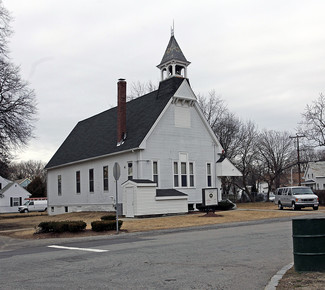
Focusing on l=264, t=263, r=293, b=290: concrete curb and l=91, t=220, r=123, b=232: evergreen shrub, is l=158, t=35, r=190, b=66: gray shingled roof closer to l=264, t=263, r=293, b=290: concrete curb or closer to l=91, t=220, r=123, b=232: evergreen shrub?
l=91, t=220, r=123, b=232: evergreen shrub

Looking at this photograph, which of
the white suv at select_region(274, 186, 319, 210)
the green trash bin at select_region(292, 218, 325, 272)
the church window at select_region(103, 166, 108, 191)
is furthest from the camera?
the church window at select_region(103, 166, 108, 191)

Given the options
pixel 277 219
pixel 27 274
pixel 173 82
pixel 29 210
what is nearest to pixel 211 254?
pixel 27 274

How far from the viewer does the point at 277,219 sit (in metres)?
24.5

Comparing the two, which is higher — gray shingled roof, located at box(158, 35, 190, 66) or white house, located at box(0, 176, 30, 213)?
gray shingled roof, located at box(158, 35, 190, 66)

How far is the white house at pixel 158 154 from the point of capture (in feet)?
102

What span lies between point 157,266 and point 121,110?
24.6 m

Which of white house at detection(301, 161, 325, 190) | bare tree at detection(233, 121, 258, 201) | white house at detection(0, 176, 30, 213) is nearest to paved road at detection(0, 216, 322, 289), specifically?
bare tree at detection(233, 121, 258, 201)

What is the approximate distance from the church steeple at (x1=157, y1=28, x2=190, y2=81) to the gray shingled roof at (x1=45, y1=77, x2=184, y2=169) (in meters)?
1.11

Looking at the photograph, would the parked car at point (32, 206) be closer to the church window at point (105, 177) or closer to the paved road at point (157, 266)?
the church window at point (105, 177)

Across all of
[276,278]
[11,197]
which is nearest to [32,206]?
[11,197]

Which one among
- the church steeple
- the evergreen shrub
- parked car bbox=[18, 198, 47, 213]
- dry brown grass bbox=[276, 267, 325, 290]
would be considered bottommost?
parked car bbox=[18, 198, 47, 213]

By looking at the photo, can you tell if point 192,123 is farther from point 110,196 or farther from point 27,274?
point 27,274

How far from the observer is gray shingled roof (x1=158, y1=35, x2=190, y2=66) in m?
35.3

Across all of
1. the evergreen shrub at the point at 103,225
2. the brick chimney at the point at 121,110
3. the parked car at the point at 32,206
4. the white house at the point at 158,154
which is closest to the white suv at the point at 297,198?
the white house at the point at 158,154
